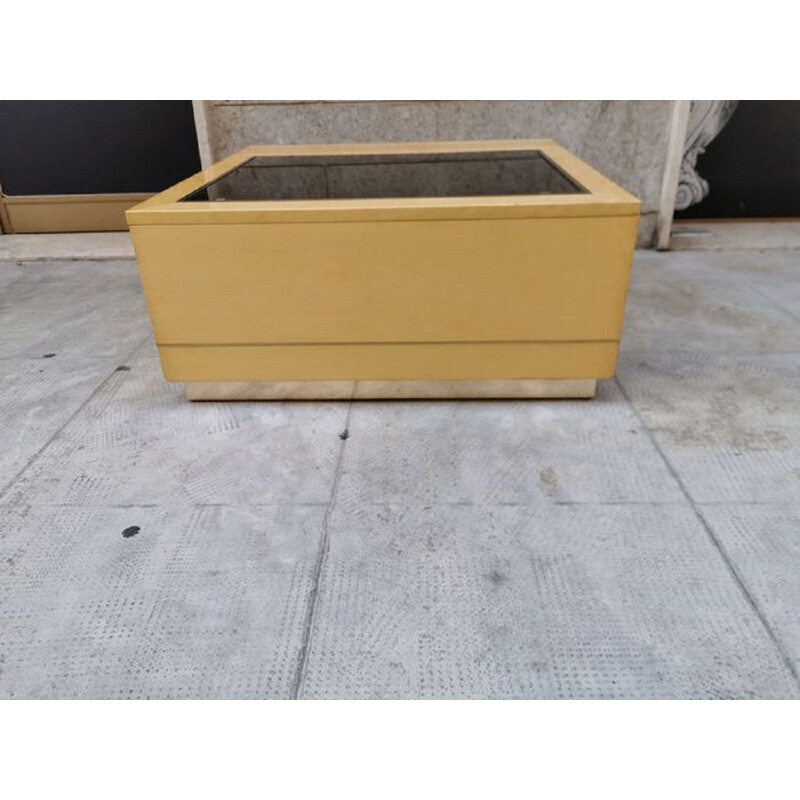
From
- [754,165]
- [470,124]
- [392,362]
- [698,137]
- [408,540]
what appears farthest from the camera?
[754,165]

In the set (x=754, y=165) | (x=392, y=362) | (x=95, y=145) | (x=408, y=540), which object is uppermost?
(x=95, y=145)

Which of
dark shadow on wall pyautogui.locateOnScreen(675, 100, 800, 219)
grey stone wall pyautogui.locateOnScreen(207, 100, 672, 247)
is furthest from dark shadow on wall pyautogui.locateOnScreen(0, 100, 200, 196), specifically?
dark shadow on wall pyautogui.locateOnScreen(675, 100, 800, 219)

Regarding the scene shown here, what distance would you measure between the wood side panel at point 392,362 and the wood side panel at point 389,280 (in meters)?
0.05

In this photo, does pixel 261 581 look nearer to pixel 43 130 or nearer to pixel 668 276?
pixel 668 276

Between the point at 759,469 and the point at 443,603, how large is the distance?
139cm

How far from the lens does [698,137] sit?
5.01m

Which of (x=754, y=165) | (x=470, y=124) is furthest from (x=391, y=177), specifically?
(x=754, y=165)

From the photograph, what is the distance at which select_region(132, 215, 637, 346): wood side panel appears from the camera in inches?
102

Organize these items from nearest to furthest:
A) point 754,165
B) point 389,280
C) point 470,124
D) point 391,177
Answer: point 389,280 → point 391,177 → point 470,124 → point 754,165

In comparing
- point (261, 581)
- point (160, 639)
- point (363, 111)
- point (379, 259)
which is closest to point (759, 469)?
point (379, 259)

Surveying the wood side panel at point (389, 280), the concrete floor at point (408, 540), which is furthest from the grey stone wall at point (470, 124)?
the wood side panel at point (389, 280)

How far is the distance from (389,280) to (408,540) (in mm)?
1108

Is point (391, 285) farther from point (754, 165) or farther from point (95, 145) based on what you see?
point (754, 165)

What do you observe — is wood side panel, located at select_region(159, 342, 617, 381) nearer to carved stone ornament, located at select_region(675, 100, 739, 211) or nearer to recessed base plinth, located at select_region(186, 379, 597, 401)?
recessed base plinth, located at select_region(186, 379, 597, 401)
